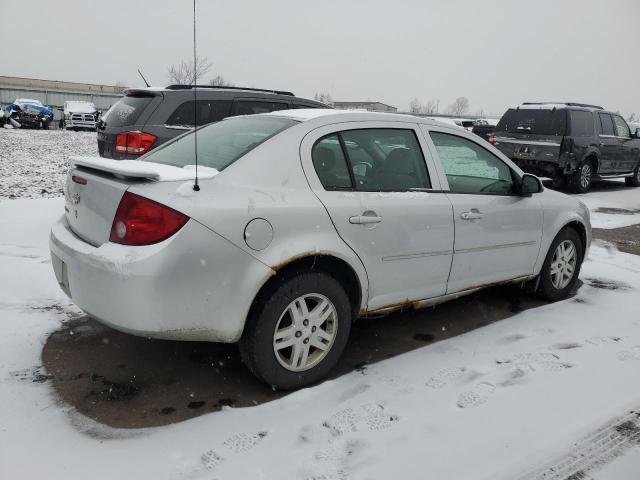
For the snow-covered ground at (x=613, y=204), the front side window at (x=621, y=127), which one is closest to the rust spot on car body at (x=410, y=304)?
the snow-covered ground at (x=613, y=204)

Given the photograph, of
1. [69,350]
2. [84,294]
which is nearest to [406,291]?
[84,294]

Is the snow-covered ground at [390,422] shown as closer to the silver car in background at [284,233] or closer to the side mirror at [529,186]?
the silver car in background at [284,233]

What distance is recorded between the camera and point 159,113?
6.29 m

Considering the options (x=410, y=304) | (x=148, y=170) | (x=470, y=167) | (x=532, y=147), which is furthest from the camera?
(x=532, y=147)

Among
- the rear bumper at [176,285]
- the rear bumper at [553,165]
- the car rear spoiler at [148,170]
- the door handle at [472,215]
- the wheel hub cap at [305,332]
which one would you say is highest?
the car rear spoiler at [148,170]

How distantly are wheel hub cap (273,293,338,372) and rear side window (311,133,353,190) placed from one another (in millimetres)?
666

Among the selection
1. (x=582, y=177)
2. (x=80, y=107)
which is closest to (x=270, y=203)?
(x=582, y=177)

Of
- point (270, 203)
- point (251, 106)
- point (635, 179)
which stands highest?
point (251, 106)

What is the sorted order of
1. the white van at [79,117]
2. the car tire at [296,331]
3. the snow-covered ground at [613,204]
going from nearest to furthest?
1. the car tire at [296,331]
2. the snow-covered ground at [613,204]
3. the white van at [79,117]

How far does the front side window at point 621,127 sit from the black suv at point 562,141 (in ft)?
0.79

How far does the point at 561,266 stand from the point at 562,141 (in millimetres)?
7319

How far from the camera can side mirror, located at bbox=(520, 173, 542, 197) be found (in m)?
4.08

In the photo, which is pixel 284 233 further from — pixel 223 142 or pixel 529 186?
pixel 529 186

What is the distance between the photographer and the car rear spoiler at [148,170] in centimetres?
265
